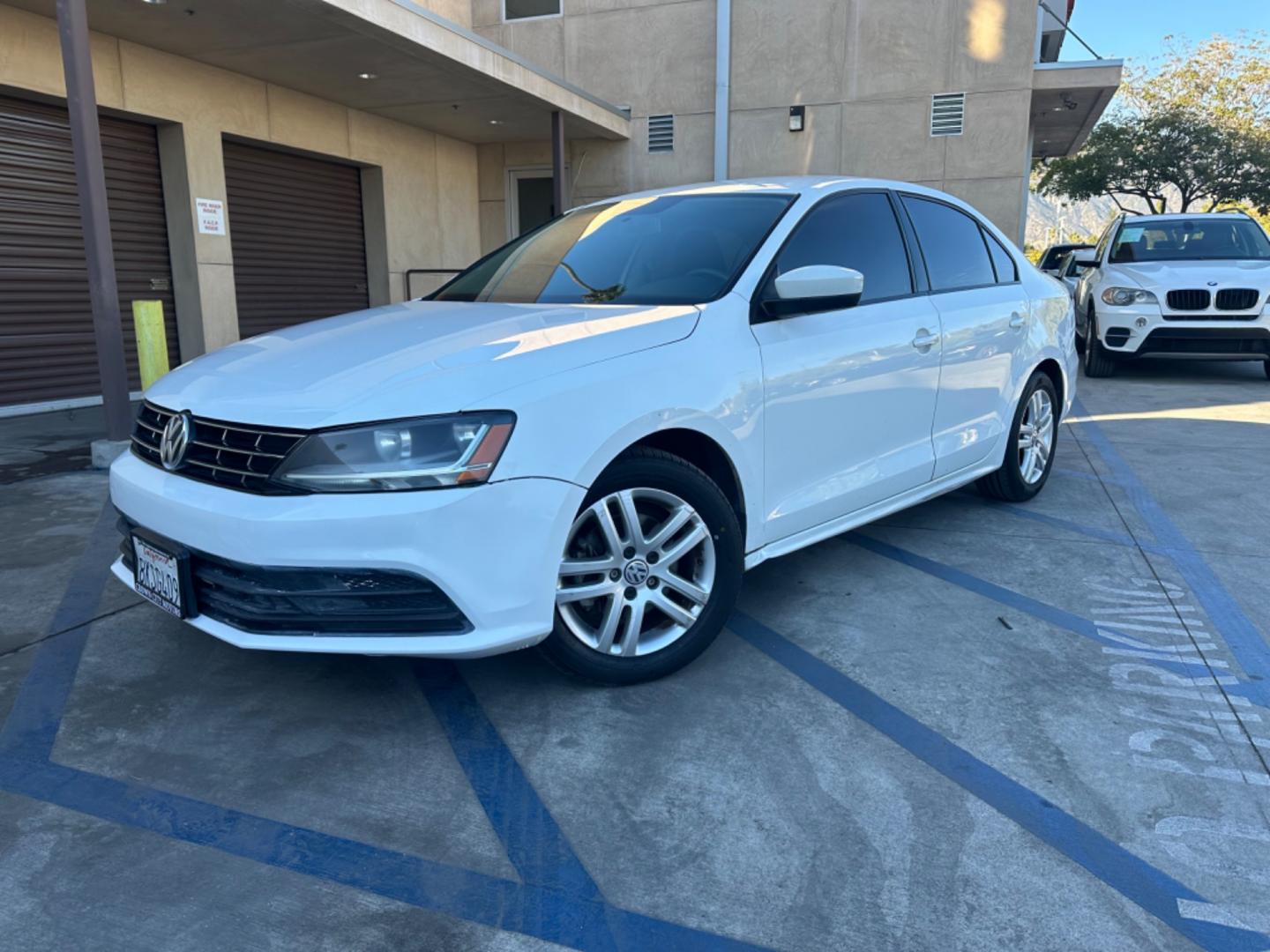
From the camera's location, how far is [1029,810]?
2352mm

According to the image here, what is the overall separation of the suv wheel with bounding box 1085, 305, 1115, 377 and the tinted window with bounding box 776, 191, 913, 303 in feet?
24.5

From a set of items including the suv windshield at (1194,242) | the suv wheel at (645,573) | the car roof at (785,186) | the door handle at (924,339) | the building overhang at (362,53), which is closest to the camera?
the suv wheel at (645,573)

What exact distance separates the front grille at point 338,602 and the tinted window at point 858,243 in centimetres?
177

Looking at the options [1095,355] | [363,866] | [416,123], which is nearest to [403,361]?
[363,866]

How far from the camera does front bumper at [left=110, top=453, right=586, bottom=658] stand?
2375mm

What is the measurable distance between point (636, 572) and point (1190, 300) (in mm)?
9111

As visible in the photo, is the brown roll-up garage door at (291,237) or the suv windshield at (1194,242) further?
the brown roll-up garage door at (291,237)

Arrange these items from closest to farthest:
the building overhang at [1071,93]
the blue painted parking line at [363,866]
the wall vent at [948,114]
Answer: the blue painted parking line at [363,866]
the building overhang at [1071,93]
the wall vent at [948,114]

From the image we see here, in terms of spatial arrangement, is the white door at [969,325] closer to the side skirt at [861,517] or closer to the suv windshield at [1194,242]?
the side skirt at [861,517]

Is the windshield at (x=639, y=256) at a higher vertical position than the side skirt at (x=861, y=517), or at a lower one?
higher

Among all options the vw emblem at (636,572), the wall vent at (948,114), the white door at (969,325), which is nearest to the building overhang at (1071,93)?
the wall vent at (948,114)

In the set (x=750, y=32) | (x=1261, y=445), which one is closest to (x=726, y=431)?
(x=1261, y=445)

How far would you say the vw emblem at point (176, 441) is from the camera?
2.72 m

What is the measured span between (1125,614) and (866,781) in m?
1.75
